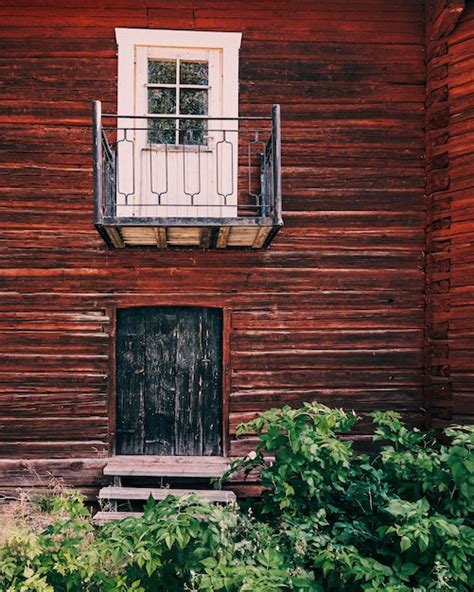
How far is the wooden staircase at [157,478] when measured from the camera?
6.25 metres

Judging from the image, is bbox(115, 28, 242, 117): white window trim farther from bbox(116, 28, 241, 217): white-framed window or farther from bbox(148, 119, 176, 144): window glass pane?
bbox(148, 119, 176, 144): window glass pane

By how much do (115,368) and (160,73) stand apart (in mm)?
3763

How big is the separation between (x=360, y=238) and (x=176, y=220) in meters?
2.60

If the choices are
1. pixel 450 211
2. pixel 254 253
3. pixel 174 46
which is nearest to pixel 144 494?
pixel 254 253

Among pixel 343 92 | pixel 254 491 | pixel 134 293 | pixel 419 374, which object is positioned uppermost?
pixel 343 92

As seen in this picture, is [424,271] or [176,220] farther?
[424,271]

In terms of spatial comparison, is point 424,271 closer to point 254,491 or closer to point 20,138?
point 254,491

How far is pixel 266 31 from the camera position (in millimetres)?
7191

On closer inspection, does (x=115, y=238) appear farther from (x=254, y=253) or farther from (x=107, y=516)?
(x=107, y=516)

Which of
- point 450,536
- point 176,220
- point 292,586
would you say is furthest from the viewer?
point 176,220

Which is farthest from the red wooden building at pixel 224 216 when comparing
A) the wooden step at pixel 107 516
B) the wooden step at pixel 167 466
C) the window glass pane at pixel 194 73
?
the wooden step at pixel 107 516

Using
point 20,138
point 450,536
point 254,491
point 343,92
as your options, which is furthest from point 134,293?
point 450,536

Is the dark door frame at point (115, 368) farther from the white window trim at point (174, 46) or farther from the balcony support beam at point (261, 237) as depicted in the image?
the white window trim at point (174, 46)

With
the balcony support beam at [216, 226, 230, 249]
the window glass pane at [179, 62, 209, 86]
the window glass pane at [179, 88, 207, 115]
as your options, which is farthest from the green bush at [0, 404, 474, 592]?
the window glass pane at [179, 62, 209, 86]
